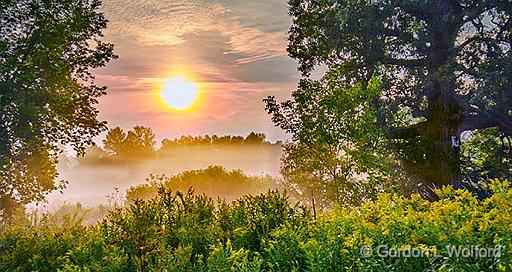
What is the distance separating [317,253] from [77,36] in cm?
893

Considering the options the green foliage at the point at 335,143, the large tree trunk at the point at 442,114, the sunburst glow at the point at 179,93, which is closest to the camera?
the green foliage at the point at 335,143

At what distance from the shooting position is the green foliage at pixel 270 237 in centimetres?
200

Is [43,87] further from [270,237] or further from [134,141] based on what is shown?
[270,237]

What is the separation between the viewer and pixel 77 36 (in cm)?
975

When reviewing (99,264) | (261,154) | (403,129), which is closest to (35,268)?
(99,264)

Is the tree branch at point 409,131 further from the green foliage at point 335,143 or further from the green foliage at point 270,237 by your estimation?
the green foliage at point 270,237

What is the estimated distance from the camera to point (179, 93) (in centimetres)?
987

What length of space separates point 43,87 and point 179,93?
2634 millimetres

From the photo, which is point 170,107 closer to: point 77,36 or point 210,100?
point 210,100

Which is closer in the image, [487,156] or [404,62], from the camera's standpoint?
[404,62]

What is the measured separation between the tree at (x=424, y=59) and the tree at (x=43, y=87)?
4.31 m

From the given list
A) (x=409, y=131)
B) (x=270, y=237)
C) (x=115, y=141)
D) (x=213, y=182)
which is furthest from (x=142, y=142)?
(x=270, y=237)

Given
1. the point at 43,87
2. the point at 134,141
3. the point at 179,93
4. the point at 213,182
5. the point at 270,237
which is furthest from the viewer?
the point at 134,141

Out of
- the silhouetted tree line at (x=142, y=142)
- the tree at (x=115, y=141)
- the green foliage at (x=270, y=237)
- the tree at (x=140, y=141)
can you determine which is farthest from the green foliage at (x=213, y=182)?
the green foliage at (x=270, y=237)
